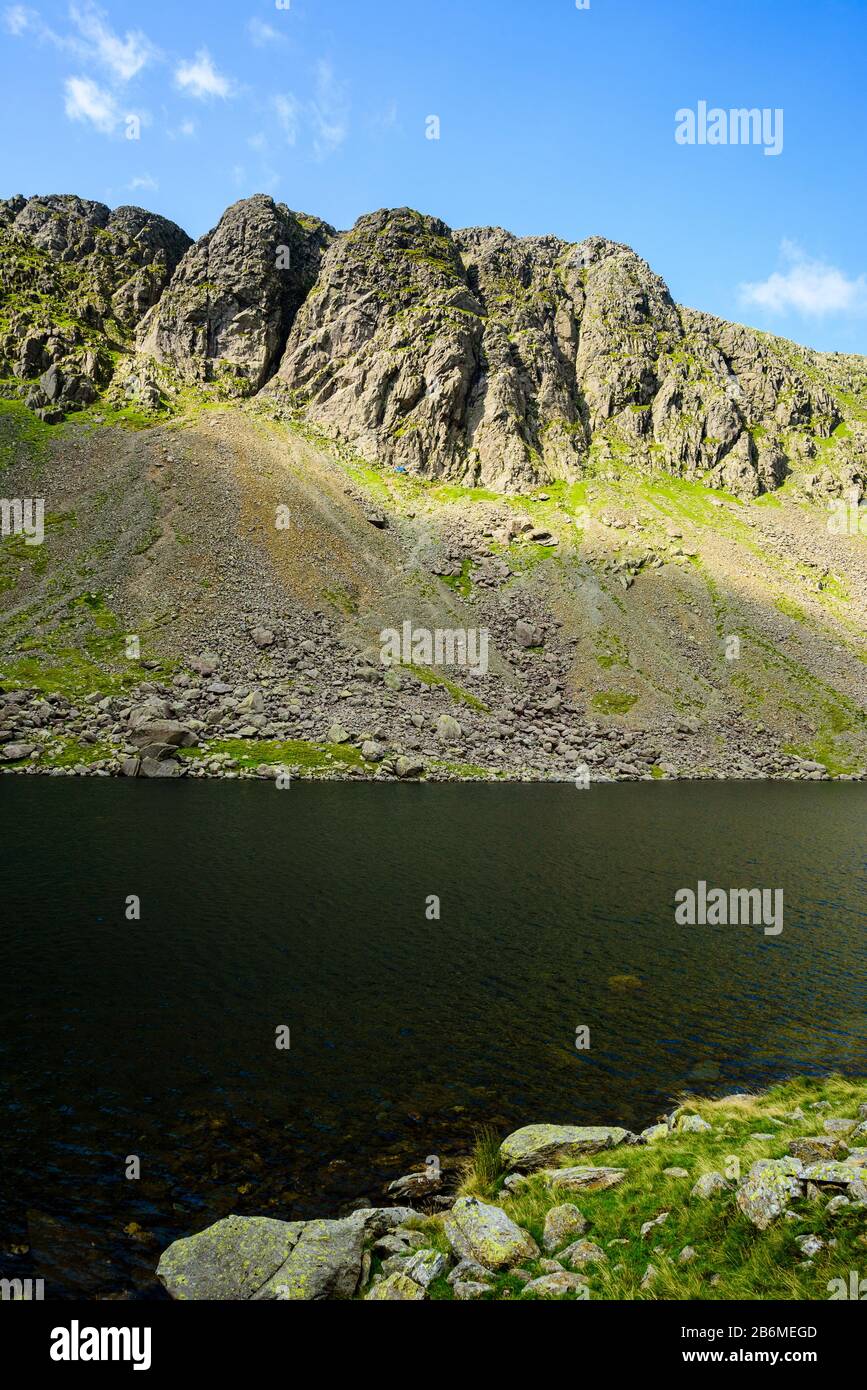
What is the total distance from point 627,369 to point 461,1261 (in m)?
220

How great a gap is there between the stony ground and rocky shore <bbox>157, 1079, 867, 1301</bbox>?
69.6 m

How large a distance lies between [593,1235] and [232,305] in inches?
8406

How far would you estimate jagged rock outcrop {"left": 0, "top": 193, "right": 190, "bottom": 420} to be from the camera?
157125 mm

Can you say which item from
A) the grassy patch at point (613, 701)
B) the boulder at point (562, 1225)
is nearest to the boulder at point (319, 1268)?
the boulder at point (562, 1225)

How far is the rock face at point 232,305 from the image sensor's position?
580 ft

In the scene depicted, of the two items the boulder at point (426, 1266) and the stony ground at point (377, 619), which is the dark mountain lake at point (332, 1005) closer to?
the boulder at point (426, 1266)

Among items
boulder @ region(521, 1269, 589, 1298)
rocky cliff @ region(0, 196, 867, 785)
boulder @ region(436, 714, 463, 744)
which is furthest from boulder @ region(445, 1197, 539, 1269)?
boulder @ region(436, 714, 463, 744)

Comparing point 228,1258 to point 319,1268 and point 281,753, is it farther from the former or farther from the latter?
point 281,753

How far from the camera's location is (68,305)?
178375 millimetres

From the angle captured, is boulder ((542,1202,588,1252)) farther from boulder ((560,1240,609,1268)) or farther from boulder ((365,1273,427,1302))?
boulder ((365,1273,427,1302))

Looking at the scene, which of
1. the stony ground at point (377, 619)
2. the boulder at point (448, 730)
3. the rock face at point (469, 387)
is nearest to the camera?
the stony ground at point (377, 619)

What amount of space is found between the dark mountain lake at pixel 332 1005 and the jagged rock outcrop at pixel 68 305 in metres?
141

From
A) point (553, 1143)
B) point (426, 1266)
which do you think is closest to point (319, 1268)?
point (426, 1266)

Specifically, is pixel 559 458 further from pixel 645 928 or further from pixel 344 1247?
pixel 344 1247
